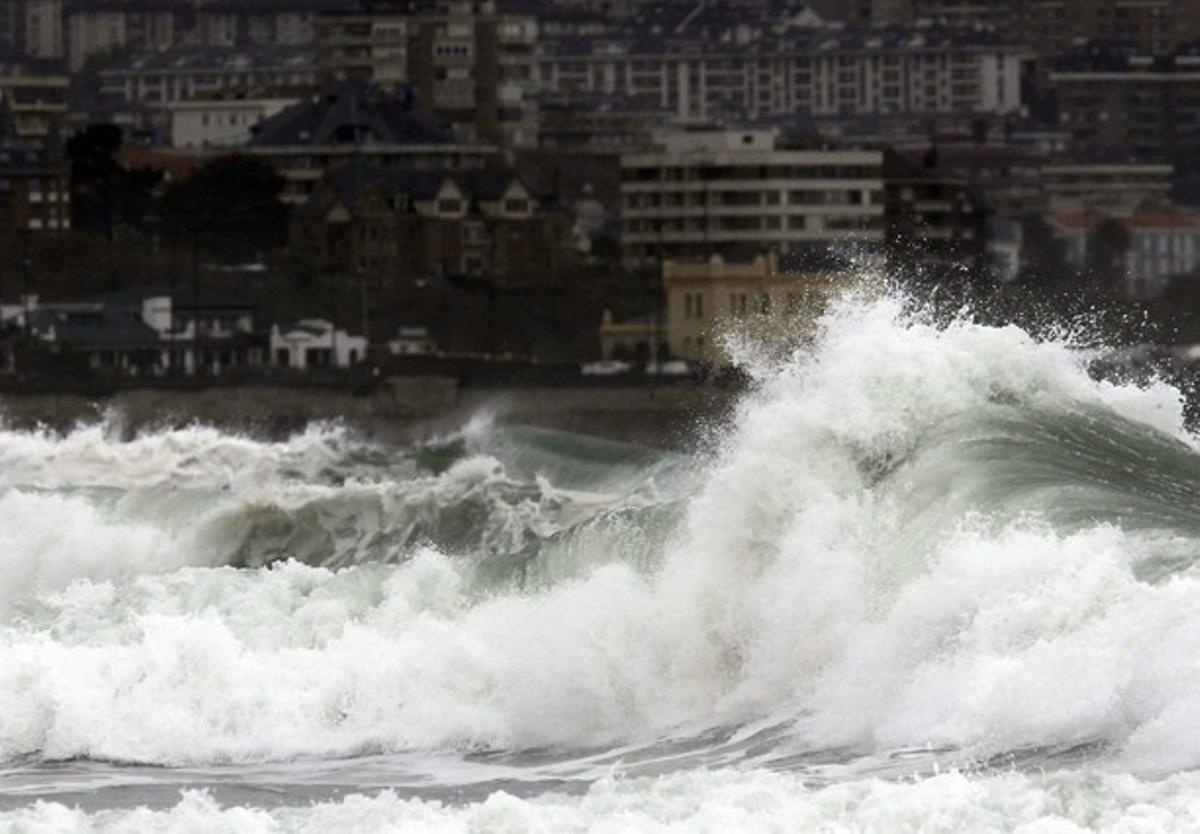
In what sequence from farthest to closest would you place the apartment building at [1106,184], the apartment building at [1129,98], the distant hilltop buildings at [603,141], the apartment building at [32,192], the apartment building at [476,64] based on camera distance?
the apartment building at [476,64], the apartment building at [32,192], the apartment building at [1129,98], the apartment building at [1106,184], the distant hilltop buildings at [603,141]

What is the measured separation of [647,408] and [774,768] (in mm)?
49489

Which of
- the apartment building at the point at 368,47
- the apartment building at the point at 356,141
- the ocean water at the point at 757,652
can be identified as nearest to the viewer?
the ocean water at the point at 757,652

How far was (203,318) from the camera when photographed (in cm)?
8462

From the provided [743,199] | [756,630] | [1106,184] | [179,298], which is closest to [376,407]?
[179,298]

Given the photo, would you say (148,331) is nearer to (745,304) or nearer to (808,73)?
(745,304)

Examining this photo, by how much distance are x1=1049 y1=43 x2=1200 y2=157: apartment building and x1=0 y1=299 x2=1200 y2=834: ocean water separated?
63617 millimetres

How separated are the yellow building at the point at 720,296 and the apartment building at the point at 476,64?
15.5 m

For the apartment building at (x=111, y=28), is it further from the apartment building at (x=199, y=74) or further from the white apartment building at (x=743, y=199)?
the white apartment building at (x=743, y=199)

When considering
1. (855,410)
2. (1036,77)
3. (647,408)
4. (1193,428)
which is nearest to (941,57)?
(1036,77)

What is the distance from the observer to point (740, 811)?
17.4m

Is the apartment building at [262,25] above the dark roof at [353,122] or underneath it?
above

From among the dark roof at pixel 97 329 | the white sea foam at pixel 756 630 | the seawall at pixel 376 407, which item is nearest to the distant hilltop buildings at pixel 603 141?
the dark roof at pixel 97 329

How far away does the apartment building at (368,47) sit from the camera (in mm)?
102188

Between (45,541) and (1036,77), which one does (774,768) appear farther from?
(1036,77)
